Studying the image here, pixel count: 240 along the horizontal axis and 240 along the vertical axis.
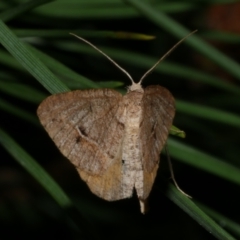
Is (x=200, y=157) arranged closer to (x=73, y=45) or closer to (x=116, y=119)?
(x=116, y=119)

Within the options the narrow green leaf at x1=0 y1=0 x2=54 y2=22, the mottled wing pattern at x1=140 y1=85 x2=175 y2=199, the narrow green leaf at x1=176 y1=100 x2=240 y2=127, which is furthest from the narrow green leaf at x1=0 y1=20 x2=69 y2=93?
the narrow green leaf at x1=176 y1=100 x2=240 y2=127

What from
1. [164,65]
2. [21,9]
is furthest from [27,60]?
[164,65]

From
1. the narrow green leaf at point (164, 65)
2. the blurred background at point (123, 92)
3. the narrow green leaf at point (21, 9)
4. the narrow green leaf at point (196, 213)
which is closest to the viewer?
the narrow green leaf at point (196, 213)

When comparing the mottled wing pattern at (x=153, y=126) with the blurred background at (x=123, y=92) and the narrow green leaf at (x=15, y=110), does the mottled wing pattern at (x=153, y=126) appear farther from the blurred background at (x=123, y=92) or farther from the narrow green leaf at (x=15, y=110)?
the narrow green leaf at (x=15, y=110)

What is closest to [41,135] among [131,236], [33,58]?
[131,236]

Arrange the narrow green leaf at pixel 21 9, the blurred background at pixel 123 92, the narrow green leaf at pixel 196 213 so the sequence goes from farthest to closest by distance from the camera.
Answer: the blurred background at pixel 123 92, the narrow green leaf at pixel 21 9, the narrow green leaf at pixel 196 213

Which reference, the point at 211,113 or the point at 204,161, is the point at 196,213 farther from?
the point at 211,113

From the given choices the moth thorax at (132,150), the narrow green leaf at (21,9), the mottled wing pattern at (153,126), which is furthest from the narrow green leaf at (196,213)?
the narrow green leaf at (21,9)

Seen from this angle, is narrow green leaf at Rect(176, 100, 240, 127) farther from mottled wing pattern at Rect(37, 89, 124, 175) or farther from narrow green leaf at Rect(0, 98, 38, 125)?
narrow green leaf at Rect(0, 98, 38, 125)
